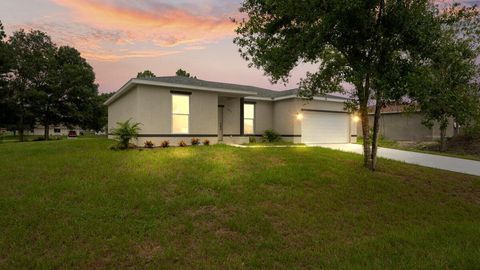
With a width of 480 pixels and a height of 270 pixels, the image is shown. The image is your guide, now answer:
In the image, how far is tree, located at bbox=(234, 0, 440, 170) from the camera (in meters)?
9.38

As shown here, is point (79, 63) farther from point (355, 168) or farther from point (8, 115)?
point (355, 168)

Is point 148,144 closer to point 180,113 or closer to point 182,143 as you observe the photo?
point 182,143

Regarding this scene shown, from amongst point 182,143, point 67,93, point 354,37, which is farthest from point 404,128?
point 67,93

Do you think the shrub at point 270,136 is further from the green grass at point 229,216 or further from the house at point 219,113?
the green grass at point 229,216

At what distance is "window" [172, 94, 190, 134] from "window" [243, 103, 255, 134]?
632cm

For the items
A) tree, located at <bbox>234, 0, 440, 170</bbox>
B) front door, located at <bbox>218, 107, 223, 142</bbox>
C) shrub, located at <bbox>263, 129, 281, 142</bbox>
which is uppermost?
tree, located at <bbox>234, 0, 440, 170</bbox>

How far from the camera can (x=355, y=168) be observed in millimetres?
12117

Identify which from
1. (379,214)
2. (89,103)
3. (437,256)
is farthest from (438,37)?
(89,103)

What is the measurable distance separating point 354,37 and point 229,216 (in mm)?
8130

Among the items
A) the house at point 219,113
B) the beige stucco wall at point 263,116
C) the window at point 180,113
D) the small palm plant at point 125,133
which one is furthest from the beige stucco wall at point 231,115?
the small palm plant at point 125,133

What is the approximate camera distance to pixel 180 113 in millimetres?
17141

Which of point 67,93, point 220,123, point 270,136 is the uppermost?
point 67,93

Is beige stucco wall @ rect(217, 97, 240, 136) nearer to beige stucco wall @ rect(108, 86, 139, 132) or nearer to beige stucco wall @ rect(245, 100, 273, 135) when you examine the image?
beige stucco wall @ rect(245, 100, 273, 135)

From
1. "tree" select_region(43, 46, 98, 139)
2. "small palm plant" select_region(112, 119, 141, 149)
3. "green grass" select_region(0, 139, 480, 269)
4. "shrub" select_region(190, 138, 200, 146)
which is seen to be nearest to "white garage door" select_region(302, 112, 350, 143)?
"shrub" select_region(190, 138, 200, 146)
